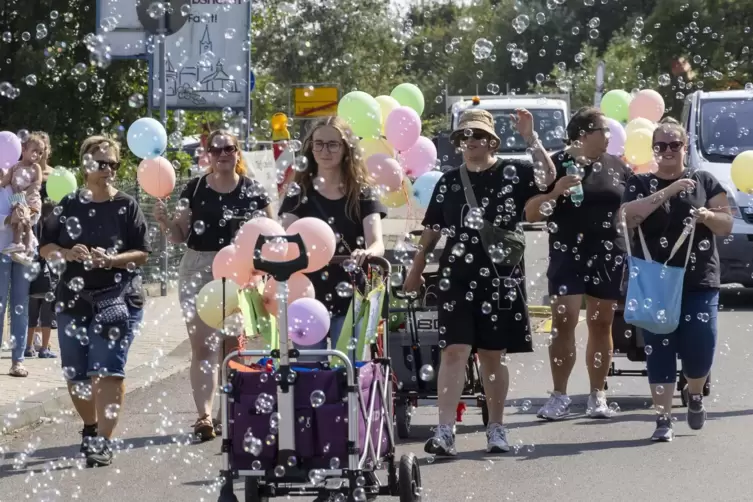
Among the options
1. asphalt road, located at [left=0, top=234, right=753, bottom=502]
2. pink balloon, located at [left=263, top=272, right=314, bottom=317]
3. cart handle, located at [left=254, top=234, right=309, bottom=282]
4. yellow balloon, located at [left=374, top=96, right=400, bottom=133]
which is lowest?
asphalt road, located at [left=0, top=234, right=753, bottom=502]

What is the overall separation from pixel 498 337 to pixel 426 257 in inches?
22.5

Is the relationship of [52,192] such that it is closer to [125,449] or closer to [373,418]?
[125,449]

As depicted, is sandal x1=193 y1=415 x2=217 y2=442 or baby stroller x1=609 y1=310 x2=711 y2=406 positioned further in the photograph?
baby stroller x1=609 y1=310 x2=711 y2=406

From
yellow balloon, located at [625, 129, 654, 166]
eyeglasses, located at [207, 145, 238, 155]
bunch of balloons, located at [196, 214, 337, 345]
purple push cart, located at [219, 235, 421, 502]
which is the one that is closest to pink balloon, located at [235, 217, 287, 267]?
bunch of balloons, located at [196, 214, 337, 345]

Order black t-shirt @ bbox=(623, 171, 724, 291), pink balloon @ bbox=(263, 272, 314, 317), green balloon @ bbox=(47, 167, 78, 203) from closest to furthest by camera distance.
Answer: pink balloon @ bbox=(263, 272, 314, 317)
black t-shirt @ bbox=(623, 171, 724, 291)
green balloon @ bbox=(47, 167, 78, 203)

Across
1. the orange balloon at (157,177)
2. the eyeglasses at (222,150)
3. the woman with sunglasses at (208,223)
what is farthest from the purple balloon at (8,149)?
the eyeglasses at (222,150)

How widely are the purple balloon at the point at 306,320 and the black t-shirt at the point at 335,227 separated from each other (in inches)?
28.1

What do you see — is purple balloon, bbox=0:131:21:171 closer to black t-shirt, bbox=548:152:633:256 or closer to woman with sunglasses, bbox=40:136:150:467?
woman with sunglasses, bbox=40:136:150:467

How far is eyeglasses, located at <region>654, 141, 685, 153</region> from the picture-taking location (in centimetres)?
835

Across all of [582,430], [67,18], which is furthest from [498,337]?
[67,18]

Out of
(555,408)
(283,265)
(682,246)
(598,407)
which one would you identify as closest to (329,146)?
(283,265)

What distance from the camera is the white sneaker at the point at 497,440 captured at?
8.03 m

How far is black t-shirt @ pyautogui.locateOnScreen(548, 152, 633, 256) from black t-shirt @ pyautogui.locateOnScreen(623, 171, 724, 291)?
59 centimetres

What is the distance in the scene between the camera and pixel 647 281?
8.34 meters
